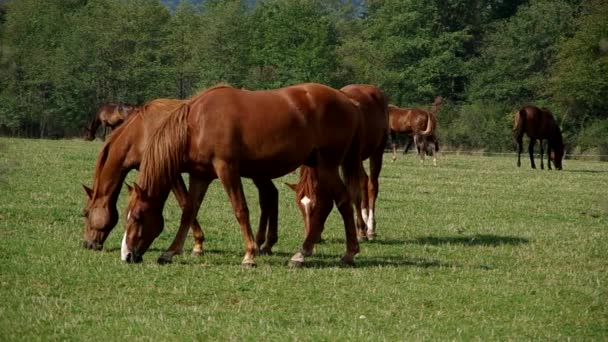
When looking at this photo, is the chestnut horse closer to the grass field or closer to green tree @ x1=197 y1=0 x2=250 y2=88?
the grass field

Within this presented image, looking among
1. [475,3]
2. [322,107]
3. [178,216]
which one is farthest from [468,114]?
[322,107]

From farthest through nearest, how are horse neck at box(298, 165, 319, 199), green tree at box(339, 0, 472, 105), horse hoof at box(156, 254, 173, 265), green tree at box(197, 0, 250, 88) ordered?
green tree at box(339, 0, 472, 105)
green tree at box(197, 0, 250, 88)
horse neck at box(298, 165, 319, 199)
horse hoof at box(156, 254, 173, 265)

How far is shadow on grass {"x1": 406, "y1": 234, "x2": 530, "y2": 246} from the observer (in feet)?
41.4

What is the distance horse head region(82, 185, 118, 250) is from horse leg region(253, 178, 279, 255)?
5.43ft

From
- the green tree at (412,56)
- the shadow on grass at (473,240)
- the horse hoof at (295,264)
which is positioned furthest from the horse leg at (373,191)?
the green tree at (412,56)

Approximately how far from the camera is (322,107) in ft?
33.2

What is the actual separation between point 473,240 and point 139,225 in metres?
5.11

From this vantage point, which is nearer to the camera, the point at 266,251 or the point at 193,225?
the point at 193,225

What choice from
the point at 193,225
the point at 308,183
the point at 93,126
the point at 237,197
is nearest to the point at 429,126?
the point at 93,126

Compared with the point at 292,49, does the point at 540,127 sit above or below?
below

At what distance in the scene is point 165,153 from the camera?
31.5 feet

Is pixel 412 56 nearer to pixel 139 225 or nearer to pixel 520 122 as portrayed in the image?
pixel 520 122

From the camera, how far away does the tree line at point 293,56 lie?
62156 millimetres

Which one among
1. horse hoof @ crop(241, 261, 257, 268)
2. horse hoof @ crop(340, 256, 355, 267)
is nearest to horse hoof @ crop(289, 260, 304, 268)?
horse hoof @ crop(241, 261, 257, 268)
